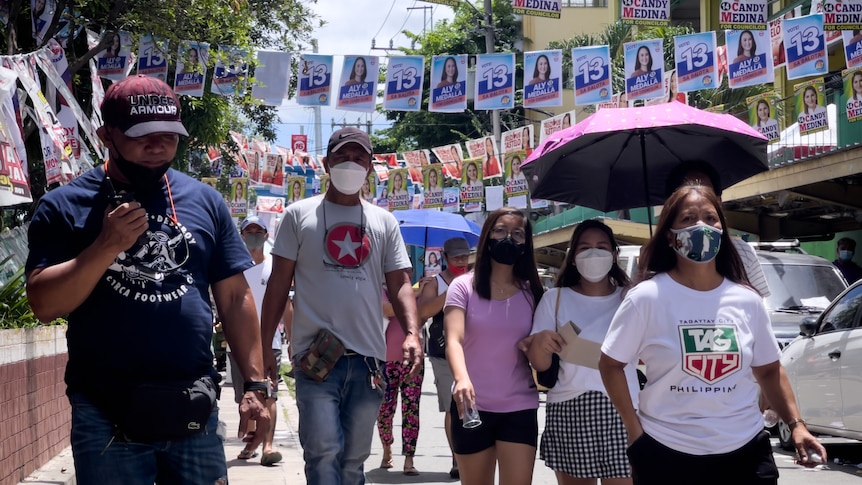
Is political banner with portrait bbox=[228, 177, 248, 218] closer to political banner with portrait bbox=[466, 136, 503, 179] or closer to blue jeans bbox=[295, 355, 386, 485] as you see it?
political banner with portrait bbox=[466, 136, 503, 179]

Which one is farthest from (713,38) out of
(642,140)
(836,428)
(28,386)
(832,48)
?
(28,386)

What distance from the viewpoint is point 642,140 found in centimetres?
684

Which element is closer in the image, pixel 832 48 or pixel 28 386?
pixel 28 386

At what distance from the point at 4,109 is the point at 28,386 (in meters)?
2.41

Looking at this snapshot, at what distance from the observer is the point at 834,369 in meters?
10.0

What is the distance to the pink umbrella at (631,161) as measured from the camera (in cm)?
664

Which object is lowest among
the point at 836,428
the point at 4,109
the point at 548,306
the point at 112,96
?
the point at 836,428

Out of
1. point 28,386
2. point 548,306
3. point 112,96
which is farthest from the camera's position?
point 28,386

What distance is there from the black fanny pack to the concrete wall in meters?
3.86

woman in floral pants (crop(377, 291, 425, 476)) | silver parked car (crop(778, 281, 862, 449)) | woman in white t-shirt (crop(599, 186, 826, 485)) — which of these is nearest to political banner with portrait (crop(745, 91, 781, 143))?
silver parked car (crop(778, 281, 862, 449))

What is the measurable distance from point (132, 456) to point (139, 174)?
91 centimetres

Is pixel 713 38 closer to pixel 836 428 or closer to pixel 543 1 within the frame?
pixel 543 1

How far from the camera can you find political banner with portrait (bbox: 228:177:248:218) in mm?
37906

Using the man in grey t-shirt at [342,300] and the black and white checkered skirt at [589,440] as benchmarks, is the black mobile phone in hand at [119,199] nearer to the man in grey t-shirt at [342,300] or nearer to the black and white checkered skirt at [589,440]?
the man in grey t-shirt at [342,300]
